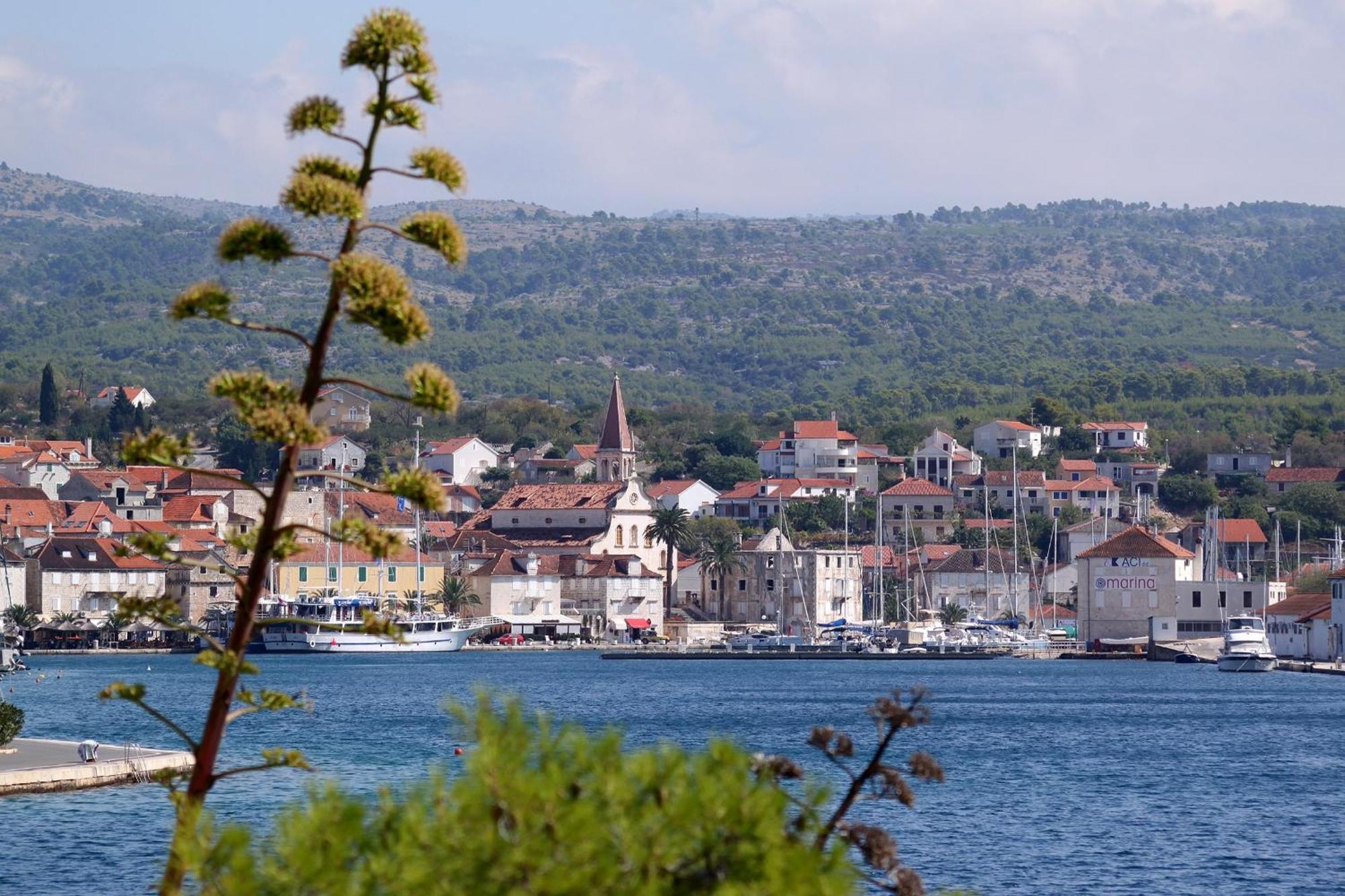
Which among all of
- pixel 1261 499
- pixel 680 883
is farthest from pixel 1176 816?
pixel 1261 499

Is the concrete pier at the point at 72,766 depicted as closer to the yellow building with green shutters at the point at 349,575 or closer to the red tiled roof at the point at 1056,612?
the yellow building with green shutters at the point at 349,575

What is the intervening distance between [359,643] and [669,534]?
21.0 metres

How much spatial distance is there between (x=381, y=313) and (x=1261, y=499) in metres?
146

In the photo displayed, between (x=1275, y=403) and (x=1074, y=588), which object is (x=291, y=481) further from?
(x=1275, y=403)

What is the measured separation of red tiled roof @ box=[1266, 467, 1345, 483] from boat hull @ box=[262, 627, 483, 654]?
6559 cm

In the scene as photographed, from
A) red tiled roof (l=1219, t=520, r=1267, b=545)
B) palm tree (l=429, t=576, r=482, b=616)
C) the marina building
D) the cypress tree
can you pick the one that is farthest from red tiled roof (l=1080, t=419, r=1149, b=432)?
the cypress tree

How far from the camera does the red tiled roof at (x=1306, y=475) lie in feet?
503

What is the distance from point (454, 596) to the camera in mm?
122750

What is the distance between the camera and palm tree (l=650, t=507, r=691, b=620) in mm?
126812

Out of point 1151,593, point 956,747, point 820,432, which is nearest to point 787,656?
point 1151,593

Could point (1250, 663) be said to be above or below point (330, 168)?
below

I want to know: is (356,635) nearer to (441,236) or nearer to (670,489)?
(670,489)

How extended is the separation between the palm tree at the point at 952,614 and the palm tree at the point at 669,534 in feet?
53.0

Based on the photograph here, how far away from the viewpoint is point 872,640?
11556 cm
